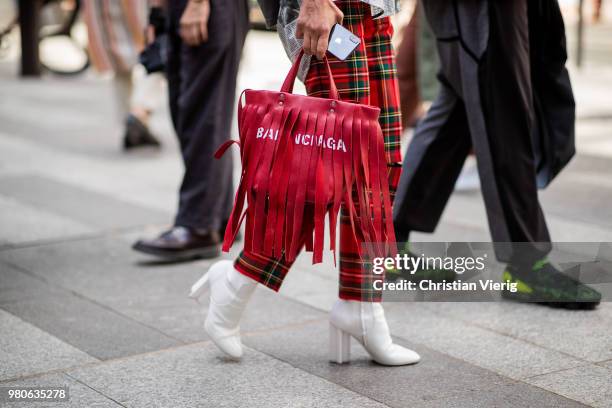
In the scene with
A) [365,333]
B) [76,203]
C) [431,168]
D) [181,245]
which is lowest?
[76,203]

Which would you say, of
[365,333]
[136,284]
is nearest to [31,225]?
[136,284]

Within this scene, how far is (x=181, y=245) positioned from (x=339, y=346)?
141 cm

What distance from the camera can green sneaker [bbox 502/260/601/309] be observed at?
3893 millimetres

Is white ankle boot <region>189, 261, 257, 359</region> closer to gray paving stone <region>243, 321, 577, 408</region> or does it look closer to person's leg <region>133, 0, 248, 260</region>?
gray paving stone <region>243, 321, 577, 408</region>

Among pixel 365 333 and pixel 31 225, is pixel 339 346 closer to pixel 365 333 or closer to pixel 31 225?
pixel 365 333

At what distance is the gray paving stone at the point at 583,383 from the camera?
10.1 feet

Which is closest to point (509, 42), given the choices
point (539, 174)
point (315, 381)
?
point (539, 174)

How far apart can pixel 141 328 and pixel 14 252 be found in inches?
48.3

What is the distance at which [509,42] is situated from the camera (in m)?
3.81

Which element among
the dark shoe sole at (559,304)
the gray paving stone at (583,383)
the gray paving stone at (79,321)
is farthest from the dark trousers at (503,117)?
the gray paving stone at (79,321)

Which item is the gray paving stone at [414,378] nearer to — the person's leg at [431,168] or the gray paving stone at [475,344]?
the gray paving stone at [475,344]

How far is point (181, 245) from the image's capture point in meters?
4.53

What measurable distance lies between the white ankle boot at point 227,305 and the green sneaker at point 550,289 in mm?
1247

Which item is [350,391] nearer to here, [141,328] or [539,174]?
[141,328]
